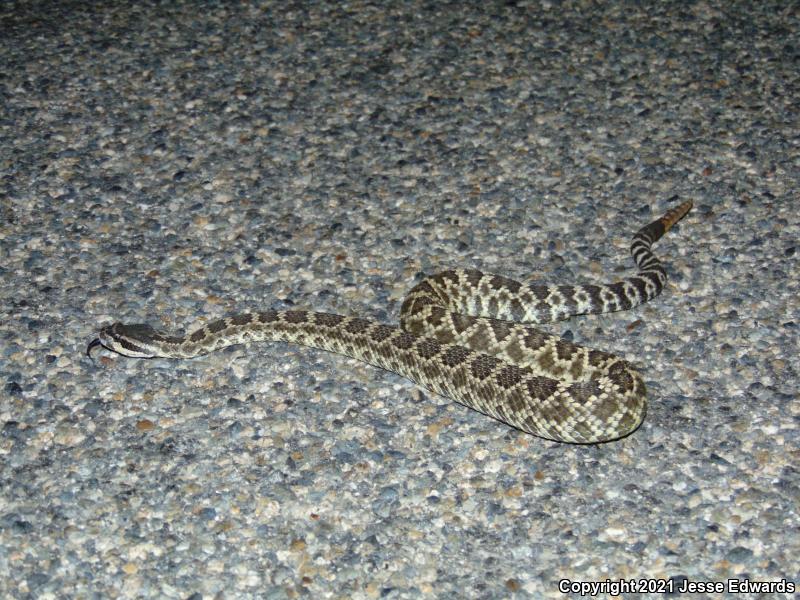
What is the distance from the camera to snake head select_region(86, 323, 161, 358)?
772 centimetres

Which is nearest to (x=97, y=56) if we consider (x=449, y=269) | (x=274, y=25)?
(x=274, y=25)

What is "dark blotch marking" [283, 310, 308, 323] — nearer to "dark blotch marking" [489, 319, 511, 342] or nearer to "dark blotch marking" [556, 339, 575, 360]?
"dark blotch marking" [489, 319, 511, 342]

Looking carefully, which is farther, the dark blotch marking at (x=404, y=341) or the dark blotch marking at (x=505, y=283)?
the dark blotch marking at (x=505, y=283)

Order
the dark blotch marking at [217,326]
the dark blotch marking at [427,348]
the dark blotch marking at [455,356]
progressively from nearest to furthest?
the dark blotch marking at [455,356] < the dark blotch marking at [427,348] < the dark blotch marking at [217,326]

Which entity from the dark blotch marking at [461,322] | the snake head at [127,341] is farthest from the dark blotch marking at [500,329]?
the snake head at [127,341]

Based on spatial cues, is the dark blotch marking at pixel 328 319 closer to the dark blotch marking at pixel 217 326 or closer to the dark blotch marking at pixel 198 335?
the dark blotch marking at pixel 217 326

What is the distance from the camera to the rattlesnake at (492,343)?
6941 millimetres

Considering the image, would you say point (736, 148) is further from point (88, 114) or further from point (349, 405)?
point (88, 114)

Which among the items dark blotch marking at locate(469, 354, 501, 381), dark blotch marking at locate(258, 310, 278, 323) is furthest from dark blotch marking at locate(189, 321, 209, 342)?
dark blotch marking at locate(469, 354, 501, 381)

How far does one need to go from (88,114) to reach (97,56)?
4.37 feet

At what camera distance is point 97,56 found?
11961 millimetres

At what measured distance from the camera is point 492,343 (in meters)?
8.04

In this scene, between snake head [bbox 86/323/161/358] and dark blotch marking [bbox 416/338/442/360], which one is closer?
dark blotch marking [bbox 416/338/442/360]

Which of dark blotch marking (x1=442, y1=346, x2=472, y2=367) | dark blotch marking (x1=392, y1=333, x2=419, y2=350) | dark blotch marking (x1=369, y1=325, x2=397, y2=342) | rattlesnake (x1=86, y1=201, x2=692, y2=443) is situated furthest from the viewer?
dark blotch marking (x1=369, y1=325, x2=397, y2=342)
